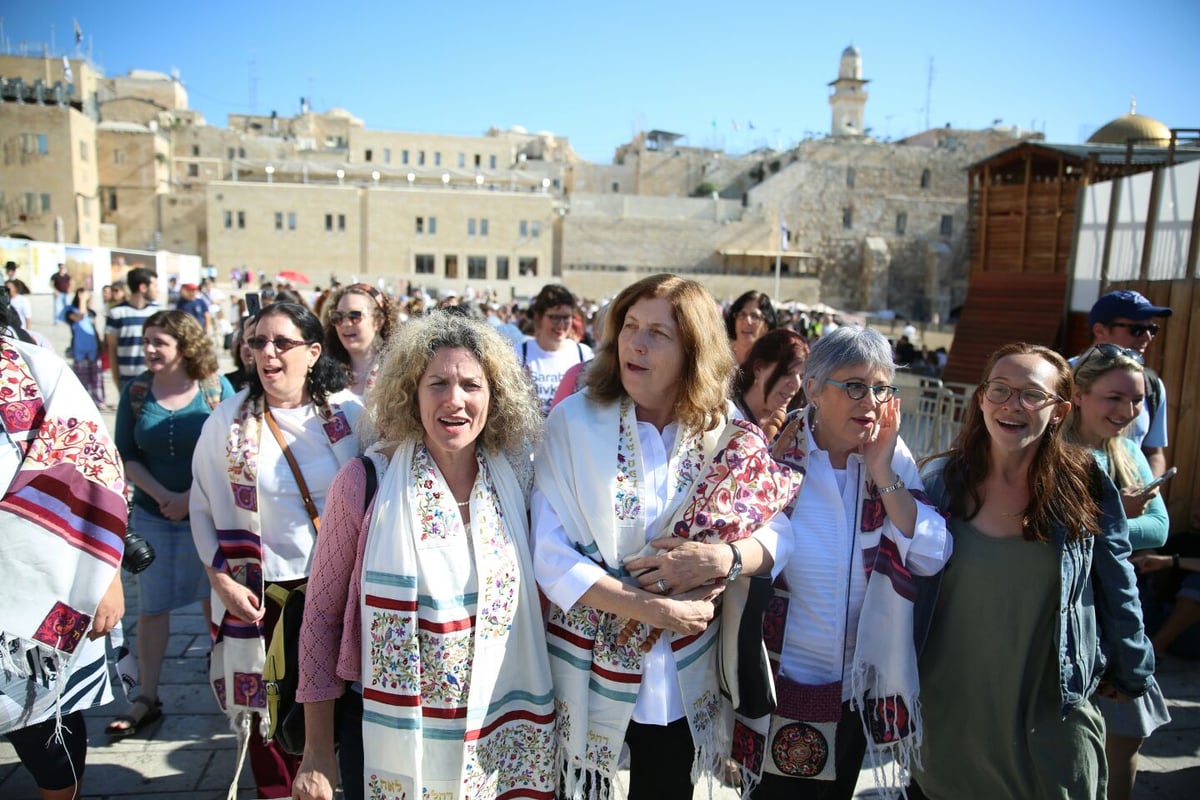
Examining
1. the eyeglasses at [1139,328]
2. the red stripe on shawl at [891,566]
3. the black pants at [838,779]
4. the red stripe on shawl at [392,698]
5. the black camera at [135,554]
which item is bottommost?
the black pants at [838,779]

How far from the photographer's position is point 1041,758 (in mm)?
2080

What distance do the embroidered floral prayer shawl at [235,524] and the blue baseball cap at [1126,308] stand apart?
3608 mm

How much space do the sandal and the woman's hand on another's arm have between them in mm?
1154

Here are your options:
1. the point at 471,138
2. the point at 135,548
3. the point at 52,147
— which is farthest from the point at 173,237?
the point at 135,548

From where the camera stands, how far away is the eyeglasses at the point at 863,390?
2068mm

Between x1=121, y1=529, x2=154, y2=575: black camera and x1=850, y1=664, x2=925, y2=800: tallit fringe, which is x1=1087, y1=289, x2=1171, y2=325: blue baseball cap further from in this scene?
x1=121, y1=529, x2=154, y2=575: black camera

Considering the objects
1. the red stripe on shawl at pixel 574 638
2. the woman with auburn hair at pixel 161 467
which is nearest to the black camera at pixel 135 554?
the woman with auburn hair at pixel 161 467

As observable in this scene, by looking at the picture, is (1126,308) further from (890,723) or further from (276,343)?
(276,343)

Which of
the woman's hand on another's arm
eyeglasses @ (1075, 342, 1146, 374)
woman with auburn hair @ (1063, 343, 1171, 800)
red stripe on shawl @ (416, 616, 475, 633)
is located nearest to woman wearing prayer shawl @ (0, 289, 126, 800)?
the woman's hand on another's arm

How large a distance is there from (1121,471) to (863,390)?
142cm

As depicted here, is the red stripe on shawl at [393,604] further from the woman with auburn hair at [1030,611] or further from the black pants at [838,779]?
the woman with auburn hair at [1030,611]

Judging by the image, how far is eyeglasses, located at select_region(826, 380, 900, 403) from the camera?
207 centimetres

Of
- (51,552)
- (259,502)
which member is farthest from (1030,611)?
(51,552)

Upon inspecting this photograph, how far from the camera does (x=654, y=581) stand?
1.88 metres
